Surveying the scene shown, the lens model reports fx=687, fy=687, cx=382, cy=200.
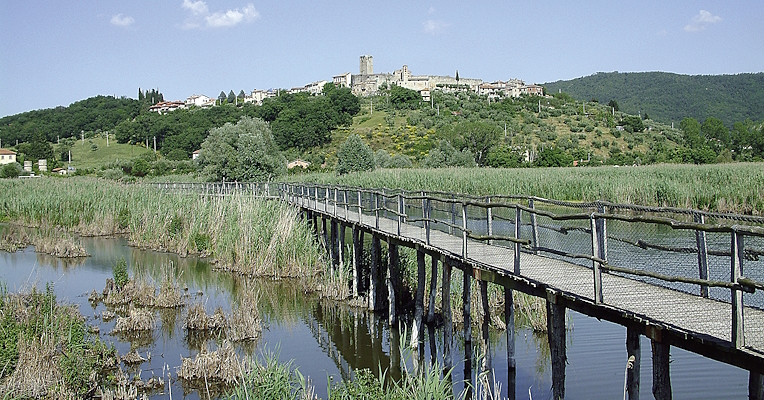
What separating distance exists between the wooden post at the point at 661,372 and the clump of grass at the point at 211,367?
626 centimetres

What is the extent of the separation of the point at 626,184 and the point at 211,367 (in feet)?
81.5

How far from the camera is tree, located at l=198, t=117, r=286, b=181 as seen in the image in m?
42.1

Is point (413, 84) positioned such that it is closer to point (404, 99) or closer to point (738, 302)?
point (404, 99)

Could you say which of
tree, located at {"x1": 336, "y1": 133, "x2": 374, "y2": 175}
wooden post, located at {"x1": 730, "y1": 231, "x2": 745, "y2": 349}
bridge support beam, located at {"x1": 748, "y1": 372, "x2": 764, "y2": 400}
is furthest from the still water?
tree, located at {"x1": 336, "y1": 133, "x2": 374, "y2": 175}

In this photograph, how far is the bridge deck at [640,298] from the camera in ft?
18.9

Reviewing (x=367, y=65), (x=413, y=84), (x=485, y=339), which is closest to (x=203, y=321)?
(x=485, y=339)

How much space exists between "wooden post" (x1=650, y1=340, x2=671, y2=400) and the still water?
1.57m

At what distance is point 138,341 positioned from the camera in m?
13.0

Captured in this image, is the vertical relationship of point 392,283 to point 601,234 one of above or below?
below

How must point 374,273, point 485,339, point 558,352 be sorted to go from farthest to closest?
point 374,273
point 485,339
point 558,352

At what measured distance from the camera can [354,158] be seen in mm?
48688

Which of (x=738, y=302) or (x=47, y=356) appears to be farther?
(x=47, y=356)

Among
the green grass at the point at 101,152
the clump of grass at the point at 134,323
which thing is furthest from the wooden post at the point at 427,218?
the green grass at the point at 101,152

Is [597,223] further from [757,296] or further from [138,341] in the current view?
[138,341]
